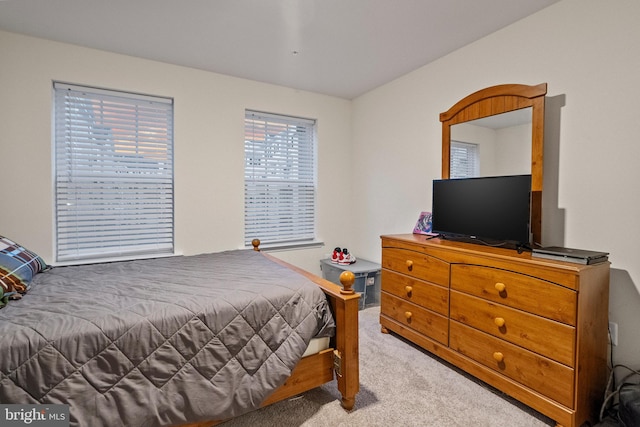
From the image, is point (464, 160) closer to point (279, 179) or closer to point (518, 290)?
point (518, 290)

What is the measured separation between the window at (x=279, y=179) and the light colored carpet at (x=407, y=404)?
1944 millimetres

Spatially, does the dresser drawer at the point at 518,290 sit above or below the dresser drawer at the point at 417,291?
above

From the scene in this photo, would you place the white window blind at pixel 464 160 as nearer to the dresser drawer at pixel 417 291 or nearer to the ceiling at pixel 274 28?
the ceiling at pixel 274 28

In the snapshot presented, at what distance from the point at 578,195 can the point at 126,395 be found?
2.72 meters

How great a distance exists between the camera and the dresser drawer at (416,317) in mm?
2322

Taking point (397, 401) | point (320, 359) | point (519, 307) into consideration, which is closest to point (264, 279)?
point (320, 359)

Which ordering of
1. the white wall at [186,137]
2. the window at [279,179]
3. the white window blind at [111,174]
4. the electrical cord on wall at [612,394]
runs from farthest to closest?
the window at [279,179], the white window blind at [111,174], the white wall at [186,137], the electrical cord on wall at [612,394]

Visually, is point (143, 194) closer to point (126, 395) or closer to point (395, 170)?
point (126, 395)

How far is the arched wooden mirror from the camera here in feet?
7.06

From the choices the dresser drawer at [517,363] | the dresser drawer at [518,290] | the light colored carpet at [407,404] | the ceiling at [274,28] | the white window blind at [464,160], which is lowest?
the light colored carpet at [407,404]

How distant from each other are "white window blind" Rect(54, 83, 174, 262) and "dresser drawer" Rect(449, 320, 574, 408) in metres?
2.75

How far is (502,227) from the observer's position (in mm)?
2178

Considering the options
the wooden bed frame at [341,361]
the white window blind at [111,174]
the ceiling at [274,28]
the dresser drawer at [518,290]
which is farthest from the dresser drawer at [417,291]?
the white window blind at [111,174]

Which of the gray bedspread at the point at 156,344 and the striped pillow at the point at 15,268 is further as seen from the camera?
the striped pillow at the point at 15,268
